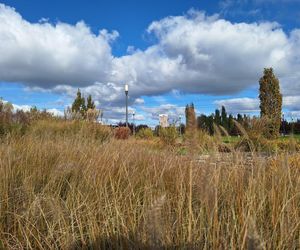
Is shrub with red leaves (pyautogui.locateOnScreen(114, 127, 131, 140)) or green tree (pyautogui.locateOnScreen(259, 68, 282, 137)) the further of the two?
green tree (pyautogui.locateOnScreen(259, 68, 282, 137))

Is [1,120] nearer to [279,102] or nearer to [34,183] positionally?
[34,183]

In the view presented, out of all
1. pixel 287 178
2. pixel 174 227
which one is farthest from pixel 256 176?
pixel 174 227

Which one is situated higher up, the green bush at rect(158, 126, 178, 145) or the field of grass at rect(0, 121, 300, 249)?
the green bush at rect(158, 126, 178, 145)

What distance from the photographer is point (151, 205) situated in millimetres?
1988

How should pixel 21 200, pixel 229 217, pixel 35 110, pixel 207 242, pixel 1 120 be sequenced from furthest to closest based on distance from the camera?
pixel 35 110 < pixel 1 120 < pixel 21 200 < pixel 229 217 < pixel 207 242

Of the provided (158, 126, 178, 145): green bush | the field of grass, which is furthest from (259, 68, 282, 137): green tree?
the field of grass

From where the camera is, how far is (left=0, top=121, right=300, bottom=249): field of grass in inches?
96.0

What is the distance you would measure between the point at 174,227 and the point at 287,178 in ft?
3.06

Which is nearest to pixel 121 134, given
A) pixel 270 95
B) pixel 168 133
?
pixel 168 133

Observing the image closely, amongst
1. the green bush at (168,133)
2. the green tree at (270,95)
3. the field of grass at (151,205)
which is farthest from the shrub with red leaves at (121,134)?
the green tree at (270,95)

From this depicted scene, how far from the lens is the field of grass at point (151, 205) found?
2.44m

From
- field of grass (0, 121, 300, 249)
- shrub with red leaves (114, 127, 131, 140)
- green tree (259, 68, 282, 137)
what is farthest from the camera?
green tree (259, 68, 282, 137)

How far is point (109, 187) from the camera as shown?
369 centimetres

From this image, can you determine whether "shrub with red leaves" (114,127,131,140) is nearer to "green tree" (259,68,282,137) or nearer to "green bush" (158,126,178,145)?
"green bush" (158,126,178,145)
